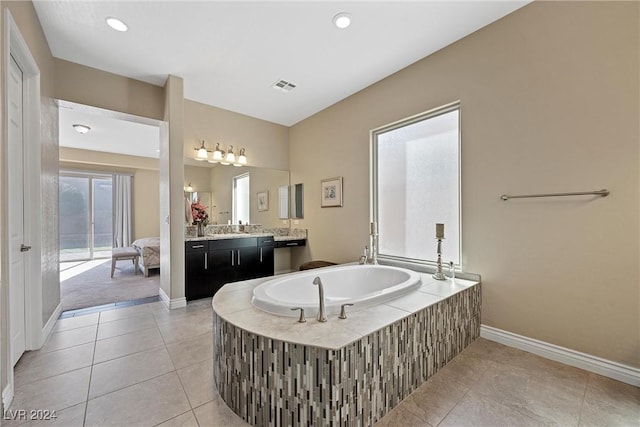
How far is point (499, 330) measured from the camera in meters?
2.16

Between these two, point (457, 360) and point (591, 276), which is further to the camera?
point (457, 360)

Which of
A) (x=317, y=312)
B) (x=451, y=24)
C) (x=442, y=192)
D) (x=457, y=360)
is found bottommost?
(x=457, y=360)

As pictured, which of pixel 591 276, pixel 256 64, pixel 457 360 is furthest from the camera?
pixel 256 64

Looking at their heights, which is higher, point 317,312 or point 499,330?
point 317,312

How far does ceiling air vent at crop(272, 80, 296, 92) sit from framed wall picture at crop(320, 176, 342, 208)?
1291 mm

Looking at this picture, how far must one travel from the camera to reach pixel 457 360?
190cm

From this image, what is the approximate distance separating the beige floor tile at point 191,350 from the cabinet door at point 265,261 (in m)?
1.57

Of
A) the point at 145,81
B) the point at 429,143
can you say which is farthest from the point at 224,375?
the point at 145,81

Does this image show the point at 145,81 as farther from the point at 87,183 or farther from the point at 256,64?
the point at 87,183

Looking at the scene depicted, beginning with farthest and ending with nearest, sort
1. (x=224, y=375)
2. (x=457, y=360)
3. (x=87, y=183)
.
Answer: (x=87, y=183), (x=457, y=360), (x=224, y=375)

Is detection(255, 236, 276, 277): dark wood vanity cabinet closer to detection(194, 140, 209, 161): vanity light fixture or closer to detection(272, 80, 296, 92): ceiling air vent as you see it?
detection(194, 140, 209, 161): vanity light fixture

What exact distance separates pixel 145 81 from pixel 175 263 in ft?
7.17

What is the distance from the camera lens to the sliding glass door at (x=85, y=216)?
6266mm

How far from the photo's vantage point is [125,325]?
252 cm
